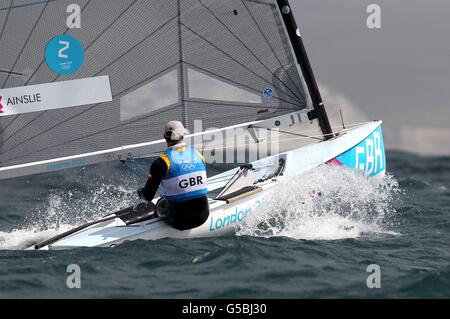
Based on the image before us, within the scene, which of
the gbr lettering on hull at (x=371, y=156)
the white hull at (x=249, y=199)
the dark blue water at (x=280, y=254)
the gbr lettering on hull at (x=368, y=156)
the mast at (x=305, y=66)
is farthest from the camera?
the gbr lettering on hull at (x=371, y=156)

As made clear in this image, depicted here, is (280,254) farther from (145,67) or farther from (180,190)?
(145,67)

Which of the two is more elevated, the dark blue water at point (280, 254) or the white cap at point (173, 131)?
the white cap at point (173, 131)

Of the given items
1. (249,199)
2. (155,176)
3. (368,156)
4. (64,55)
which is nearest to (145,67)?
(64,55)

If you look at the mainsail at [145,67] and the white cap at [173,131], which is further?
the mainsail at [145,67]

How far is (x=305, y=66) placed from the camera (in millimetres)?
6438

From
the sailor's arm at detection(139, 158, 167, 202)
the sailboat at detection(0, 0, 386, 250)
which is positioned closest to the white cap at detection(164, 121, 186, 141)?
the sailor's arm at detection(139, 158, 167, 202)

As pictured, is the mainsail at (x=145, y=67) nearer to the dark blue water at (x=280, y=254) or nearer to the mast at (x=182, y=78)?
the mast at (x=182, y=78)

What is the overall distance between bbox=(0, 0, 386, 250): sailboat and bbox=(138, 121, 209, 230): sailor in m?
0.13

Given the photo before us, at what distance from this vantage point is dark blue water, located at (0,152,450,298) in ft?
13.7

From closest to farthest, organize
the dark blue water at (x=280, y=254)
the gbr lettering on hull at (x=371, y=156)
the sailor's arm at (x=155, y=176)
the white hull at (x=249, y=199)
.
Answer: the dark blue water at (x=280, y=254) → the sailor's arm at (x=155, y=176) → the white hull at (x=249, y=199) → the gbr lettering on hull at (x=371, y=156)

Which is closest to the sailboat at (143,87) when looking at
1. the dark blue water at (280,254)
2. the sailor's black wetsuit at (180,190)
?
the sailor's black wetsuit at (180,190)

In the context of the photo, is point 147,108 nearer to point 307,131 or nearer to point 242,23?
point 242,23

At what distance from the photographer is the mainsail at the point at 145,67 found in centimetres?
564

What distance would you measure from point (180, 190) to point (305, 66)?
A: 6.04 ft
